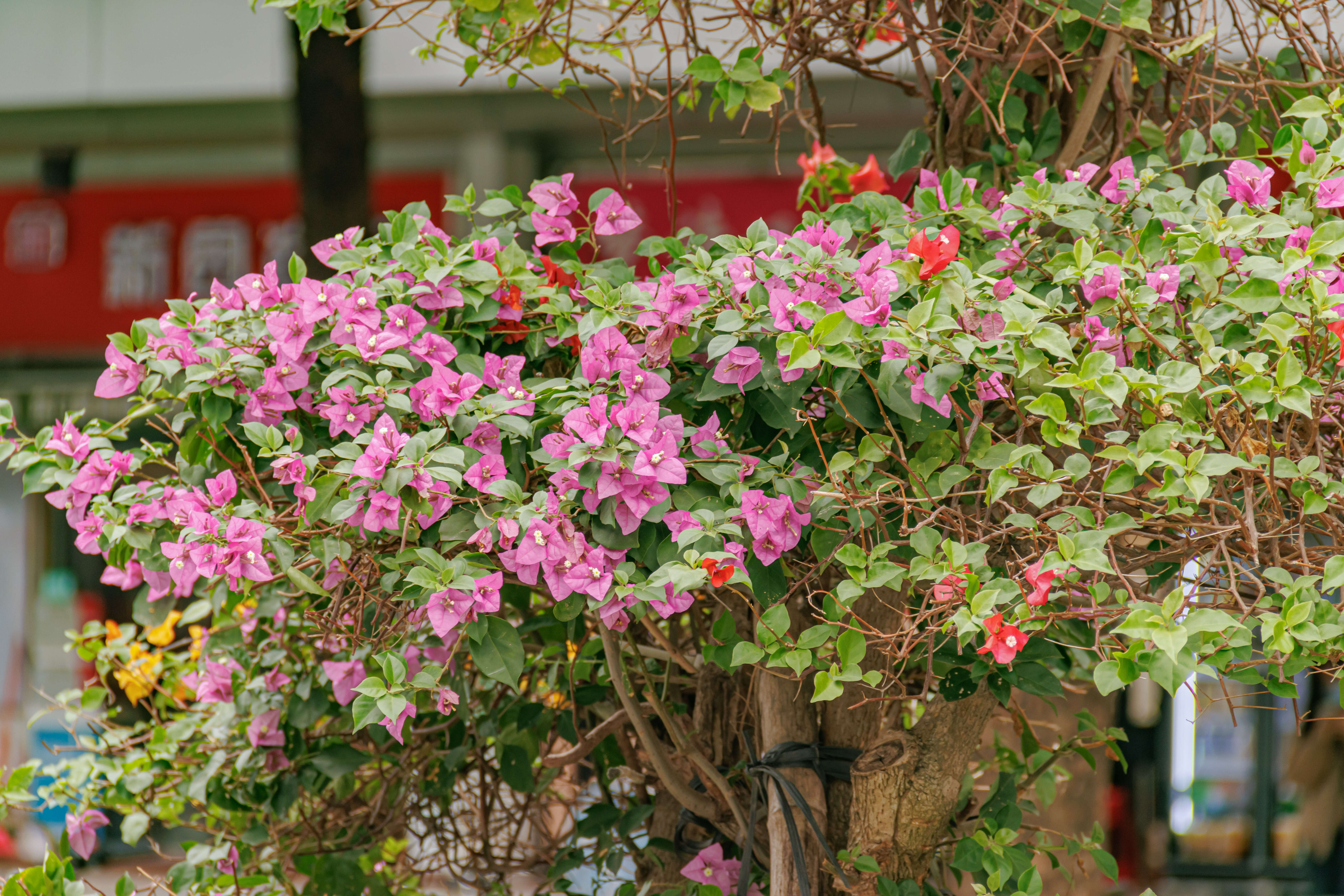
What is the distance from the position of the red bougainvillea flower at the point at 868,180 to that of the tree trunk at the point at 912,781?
0.83 meters

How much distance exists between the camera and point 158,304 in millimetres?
5895

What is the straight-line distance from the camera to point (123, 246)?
235 inches

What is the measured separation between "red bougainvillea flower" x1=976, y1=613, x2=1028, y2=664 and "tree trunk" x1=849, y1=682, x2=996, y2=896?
33 cm

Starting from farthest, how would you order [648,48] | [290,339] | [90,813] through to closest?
[648,48], [90,813], [290,339]

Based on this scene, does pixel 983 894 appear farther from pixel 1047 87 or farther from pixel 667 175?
pixel 667 175

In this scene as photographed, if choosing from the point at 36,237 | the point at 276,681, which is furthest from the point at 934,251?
the point at 36,237

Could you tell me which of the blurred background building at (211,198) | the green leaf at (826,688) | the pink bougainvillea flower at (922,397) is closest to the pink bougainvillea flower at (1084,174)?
the pink bougainvillea flower at (922,397)

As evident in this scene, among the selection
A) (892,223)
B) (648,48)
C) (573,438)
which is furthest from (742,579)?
(648,48)

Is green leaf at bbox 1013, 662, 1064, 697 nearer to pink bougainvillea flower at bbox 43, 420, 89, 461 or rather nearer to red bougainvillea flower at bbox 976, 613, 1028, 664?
red bougainvillea flower at bbox 976, 613, 1028, 664

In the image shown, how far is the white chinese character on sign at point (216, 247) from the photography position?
19.2ft

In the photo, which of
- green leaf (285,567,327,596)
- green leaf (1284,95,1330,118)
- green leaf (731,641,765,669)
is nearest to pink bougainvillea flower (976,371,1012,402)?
green leaf (731,641,765,669)

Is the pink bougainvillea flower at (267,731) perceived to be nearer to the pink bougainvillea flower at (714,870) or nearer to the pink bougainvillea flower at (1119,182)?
the pink bougainvillea flower at (714,870)

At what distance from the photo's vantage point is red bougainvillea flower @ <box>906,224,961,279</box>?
3.52ft

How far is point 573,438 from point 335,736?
0.74 m
